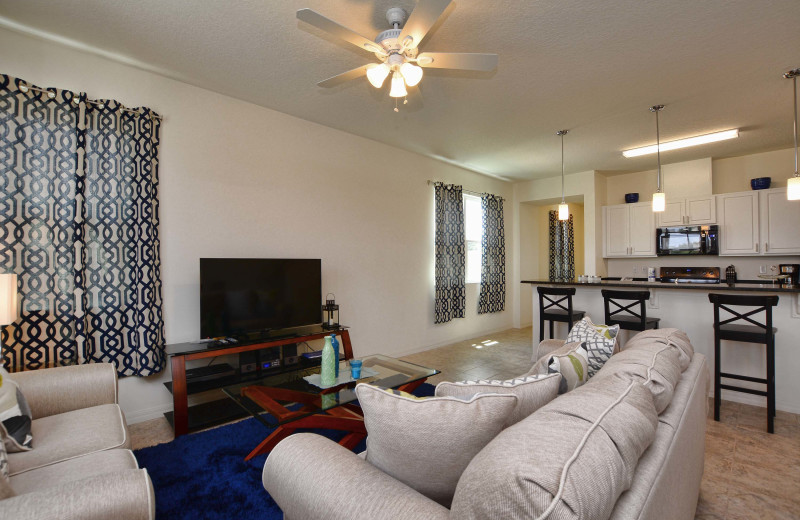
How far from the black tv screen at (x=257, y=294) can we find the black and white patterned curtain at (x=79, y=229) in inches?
16.0

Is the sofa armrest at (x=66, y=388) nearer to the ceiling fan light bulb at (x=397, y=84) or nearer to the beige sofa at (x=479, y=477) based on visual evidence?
the beige sofa at (x=479, y=477)

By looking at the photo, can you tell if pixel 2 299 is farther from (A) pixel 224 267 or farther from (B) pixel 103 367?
(A) pixel 224 267

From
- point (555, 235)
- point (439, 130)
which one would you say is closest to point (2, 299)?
point (439, 130)

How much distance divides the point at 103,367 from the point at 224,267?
1.17 meters

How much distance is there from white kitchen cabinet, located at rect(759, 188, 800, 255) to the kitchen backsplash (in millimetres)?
321

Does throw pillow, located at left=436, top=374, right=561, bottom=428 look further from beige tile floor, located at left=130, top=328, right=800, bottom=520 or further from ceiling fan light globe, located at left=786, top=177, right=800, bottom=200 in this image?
ceiling fan light globe, located at left=786, top=177, right=800, bottom=200

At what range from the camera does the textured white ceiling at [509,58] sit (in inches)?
91.9

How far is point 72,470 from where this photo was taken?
1467 mm

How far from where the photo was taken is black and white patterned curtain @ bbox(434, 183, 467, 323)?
5539mm

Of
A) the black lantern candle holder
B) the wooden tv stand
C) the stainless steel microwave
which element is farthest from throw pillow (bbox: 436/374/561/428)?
the stainless steel microwave

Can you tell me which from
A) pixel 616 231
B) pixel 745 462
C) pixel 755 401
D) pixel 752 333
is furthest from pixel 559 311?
pixel 616 231

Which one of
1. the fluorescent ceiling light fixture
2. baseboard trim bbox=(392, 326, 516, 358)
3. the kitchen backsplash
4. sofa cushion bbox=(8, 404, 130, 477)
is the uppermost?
the fluorescent ceiling light fixture

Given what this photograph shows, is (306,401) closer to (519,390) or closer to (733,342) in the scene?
(519,390)

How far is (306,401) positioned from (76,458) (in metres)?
1.04
